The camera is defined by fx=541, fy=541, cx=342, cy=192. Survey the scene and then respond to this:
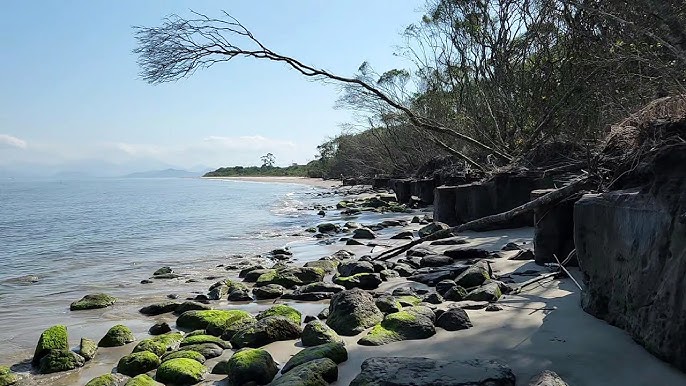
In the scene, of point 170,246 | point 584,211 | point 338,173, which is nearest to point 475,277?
point 584,211

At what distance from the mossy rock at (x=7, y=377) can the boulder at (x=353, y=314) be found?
2.85m

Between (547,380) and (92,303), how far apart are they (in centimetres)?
675

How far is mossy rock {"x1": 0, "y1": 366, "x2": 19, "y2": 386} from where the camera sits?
466 cm

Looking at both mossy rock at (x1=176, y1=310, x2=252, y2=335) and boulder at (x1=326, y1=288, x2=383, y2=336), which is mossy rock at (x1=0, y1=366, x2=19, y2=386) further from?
boulder at (x1=326, y1=288, x2=383, y2=336)

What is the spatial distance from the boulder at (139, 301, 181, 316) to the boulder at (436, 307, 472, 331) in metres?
3.87

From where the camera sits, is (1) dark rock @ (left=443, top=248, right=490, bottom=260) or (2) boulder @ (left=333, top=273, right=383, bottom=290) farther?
(1) dark rock @ (left=443, top=248, right=490, bottom=260)

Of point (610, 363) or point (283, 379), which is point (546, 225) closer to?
point (610, 363)

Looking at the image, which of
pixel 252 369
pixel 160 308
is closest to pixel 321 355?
pixel 252 369

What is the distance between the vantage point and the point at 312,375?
12.5 feet

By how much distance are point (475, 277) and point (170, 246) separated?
11313 mm

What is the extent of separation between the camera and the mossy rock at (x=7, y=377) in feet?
15.3

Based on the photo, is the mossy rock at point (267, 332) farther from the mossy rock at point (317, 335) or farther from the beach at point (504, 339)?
the mossy rock at point (317, 335)

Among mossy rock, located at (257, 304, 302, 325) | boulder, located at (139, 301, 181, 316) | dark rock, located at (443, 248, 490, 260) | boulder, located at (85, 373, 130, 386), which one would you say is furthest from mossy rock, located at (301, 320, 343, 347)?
dark rock, located at (443, 248, 490, 260)

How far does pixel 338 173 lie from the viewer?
74.5 metres
